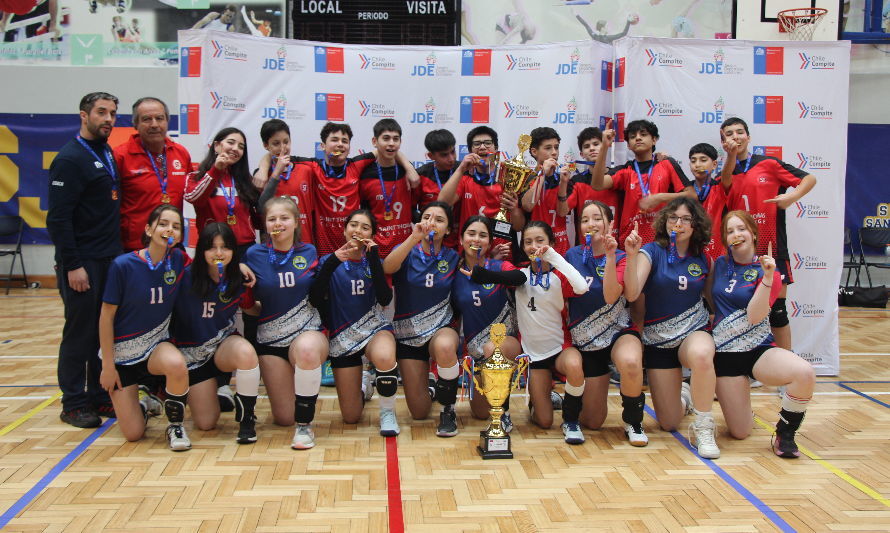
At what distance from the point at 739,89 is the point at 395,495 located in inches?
172

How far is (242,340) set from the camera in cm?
422

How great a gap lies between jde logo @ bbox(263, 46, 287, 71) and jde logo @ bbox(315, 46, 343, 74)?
269 millimetres

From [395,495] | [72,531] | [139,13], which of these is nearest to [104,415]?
[72,531]

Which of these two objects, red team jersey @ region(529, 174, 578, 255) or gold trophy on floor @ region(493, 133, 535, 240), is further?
red team jersey @ region(529, 174, 578, 255)

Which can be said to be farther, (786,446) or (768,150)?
(768,150)

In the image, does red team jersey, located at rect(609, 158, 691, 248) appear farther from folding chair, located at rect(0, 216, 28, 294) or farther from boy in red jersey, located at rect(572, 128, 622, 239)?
folding chair, located at rect(0, 216, 28, 294)

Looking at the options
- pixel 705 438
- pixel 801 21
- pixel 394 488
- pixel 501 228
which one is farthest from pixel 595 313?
pixel 801 21

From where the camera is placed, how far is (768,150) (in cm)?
586

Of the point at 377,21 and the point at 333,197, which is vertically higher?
the point at 377,21

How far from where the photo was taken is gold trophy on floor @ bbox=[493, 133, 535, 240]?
4590 mm

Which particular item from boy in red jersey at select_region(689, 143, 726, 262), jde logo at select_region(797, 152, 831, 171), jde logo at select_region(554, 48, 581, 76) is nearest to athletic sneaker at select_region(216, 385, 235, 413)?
boy in red jersey at select_region(689, 143, 726, 262)

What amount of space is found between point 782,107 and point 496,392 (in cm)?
366

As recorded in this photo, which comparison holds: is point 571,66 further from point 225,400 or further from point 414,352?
point 225,400

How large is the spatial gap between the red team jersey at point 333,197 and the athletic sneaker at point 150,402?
1.48m
